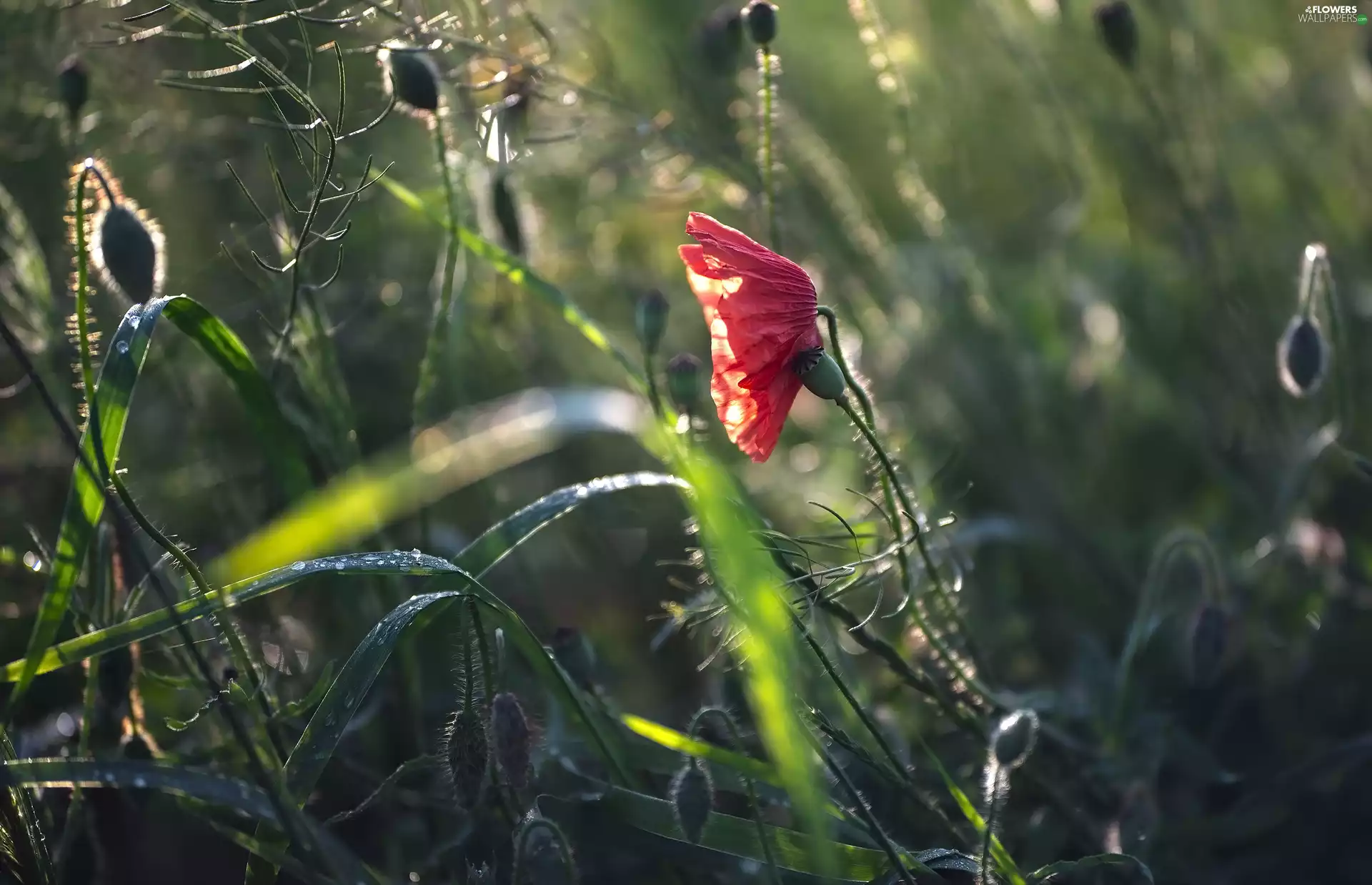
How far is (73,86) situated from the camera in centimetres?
156

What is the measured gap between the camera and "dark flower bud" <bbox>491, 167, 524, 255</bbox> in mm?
1797

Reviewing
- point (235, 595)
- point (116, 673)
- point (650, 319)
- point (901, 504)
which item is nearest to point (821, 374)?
point (901, 504)

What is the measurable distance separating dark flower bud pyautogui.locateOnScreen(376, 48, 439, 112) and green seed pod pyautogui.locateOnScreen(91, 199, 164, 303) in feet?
1.17

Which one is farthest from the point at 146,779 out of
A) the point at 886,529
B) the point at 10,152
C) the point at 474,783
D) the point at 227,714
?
the point at 10,152

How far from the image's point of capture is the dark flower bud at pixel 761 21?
1442mm

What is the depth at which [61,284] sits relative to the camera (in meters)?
2.23

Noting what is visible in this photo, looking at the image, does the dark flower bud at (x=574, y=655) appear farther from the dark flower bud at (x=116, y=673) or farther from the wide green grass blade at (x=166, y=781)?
the dark flower bud at (x=116, y=673)

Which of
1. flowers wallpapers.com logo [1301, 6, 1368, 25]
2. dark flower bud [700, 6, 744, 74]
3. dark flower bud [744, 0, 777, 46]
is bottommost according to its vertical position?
flowers wallpapers.com logo [1301, 6, 1368, 25]

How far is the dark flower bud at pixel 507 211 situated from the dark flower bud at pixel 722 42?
442 mm

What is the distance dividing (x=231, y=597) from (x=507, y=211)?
86 cm

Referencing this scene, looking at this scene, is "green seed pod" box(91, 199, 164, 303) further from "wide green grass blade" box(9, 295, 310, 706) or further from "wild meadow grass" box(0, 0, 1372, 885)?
"wide green grass blade" box(9, 295, 310, 706)

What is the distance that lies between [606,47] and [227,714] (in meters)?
1.46

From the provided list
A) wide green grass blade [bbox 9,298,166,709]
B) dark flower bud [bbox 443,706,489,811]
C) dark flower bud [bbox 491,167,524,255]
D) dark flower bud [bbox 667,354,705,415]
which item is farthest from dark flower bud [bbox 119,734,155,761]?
dark flower bud [bbox 491,167,524,255]

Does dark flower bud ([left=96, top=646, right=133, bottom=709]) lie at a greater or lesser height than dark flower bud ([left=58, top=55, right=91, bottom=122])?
lesser
